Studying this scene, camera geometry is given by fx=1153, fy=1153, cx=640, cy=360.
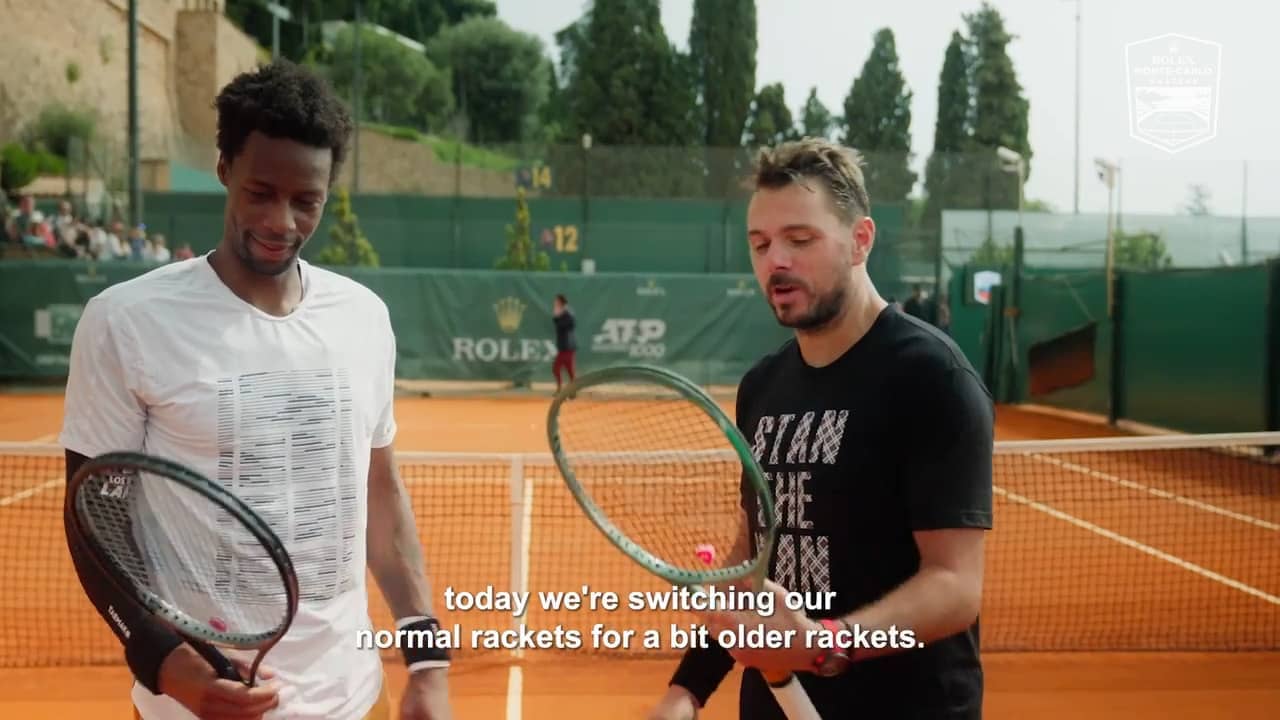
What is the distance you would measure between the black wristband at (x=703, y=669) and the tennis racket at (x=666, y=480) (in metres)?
0.23

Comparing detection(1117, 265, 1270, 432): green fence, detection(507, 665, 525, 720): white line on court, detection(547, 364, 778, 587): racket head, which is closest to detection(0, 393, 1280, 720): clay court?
detection(507, 665, 525, 720): white line on court

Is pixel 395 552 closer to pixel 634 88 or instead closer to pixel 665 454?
pixel 665 454

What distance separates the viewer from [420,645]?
225 centimetres

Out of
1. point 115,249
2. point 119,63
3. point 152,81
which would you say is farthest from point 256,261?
point 152,81

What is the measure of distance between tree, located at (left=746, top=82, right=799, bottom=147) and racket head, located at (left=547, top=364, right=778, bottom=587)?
47.3 metres

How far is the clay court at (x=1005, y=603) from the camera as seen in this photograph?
17.4ft

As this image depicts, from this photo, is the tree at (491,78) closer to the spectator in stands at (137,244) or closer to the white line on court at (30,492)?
the spectator in stands at (137,244)

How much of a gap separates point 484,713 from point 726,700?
109 centimetres

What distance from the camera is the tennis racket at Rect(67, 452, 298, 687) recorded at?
184 centimetres

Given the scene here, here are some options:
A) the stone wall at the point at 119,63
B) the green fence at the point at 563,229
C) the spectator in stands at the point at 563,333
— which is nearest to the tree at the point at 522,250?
the green fence at the point at 563,229

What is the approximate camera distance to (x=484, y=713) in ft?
16.5

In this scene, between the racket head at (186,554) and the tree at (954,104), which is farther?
the tree at (954,104)

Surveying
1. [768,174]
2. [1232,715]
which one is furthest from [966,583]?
[1232,715]

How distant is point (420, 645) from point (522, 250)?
29079 millimetres
